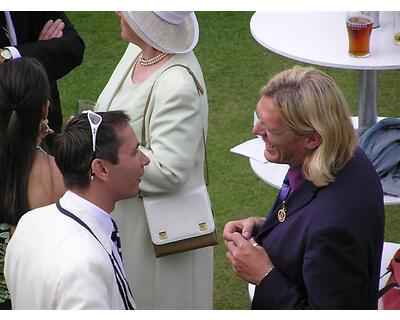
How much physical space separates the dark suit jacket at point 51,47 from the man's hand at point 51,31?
0.03 m

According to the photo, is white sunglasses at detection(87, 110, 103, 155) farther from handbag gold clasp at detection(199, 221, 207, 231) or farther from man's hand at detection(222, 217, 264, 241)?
handbag gold clasp at detection(199, 221, 207, 231)

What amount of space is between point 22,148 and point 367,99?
6.34 feet

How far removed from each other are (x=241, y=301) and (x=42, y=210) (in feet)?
7.51

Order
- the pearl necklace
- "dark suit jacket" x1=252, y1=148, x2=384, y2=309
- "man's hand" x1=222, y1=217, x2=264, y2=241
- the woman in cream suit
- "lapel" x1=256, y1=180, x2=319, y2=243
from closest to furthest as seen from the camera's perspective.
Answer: "dark suit jacket" x1=252, y1=148, x2=384, y2=309 < "lapel" x1=256, y1=180, x2=319, y2=243 < "man's hand" x1=222, y1=217, x2=264, y2=241 < the woman in cream suit < the pearl necklace

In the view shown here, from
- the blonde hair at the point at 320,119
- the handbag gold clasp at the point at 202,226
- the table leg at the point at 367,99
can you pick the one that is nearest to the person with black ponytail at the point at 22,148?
the handbag gold clasp at the point at 202,226

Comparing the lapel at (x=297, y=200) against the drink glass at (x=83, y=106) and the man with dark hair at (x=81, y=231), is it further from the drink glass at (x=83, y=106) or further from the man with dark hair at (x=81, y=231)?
the drink glass at (x=83, y=106)

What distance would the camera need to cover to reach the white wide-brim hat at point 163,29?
4.04 metres

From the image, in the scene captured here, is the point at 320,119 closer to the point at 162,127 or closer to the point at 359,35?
the point at 162,127

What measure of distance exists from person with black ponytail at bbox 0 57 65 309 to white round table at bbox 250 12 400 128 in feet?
3.87

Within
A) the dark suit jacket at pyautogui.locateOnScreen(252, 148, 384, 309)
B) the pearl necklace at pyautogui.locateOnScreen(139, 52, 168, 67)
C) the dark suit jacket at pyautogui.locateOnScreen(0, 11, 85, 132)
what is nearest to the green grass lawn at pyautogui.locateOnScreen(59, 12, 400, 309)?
the dark suit jacket at pyautogui.locateOnScreen(0, 11, 85, 132)

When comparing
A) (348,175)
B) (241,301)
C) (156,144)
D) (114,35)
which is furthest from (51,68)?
Answer: (114,35)

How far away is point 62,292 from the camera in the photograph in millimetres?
3029

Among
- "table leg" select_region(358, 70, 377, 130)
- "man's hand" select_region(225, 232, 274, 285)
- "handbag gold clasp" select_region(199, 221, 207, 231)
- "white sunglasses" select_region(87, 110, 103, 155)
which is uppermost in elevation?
"white sunglasses" select_region(87, 110, 103, 155)

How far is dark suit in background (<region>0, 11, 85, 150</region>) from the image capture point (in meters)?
4.82
